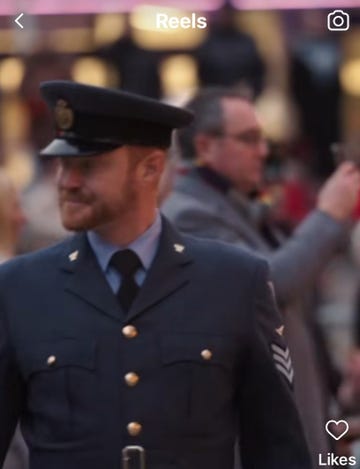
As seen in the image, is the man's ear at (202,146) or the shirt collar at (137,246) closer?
the shirt collar at (137,246)

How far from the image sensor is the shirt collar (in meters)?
3.81

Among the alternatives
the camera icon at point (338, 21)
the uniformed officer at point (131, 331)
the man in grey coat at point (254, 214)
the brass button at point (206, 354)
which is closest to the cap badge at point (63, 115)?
the uniformed officer at point (131, 331)

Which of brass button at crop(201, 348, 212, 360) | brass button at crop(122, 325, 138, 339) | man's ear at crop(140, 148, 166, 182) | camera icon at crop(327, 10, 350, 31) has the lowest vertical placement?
brass button at crop(201, 348, 212, 360)

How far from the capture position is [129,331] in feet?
12.3

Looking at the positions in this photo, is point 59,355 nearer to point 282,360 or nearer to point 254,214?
point 282,360

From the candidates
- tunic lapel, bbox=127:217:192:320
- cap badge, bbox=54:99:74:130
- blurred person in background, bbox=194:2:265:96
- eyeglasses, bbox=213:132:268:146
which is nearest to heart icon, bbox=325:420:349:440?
eyeglasses, bbox=213:132:268:146

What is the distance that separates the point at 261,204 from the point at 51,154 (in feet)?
6.26

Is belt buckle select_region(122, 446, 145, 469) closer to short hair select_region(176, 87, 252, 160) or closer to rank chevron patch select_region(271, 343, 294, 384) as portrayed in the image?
rank chevron patch select_region(271, 343, 294, 384)

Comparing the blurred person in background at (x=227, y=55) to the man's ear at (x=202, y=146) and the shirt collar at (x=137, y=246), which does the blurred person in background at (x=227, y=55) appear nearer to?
the man's ear at (x=202, y=146)

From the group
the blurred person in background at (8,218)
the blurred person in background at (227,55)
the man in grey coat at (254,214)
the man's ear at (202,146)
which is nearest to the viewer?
the man in grey coat at (254,214)

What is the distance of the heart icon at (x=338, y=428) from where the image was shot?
5.79 m

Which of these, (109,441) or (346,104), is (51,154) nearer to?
(109,441)

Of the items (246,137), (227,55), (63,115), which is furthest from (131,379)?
(227,55)

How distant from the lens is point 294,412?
12.6ft
